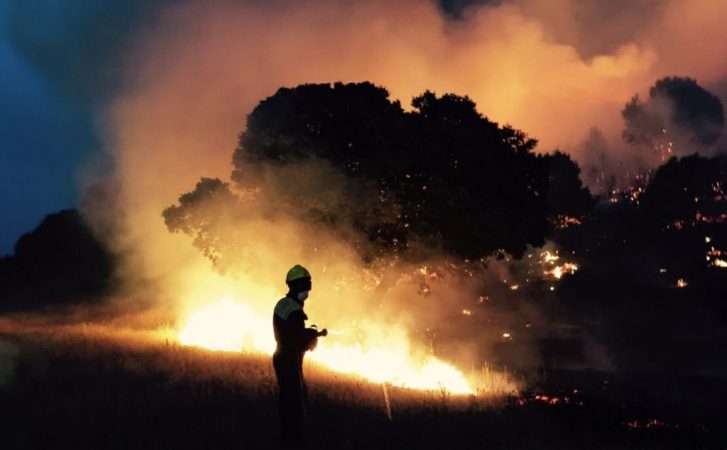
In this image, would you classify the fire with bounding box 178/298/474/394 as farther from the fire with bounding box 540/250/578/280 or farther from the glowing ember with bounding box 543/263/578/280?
the fire with bounding box 540/250/578/280

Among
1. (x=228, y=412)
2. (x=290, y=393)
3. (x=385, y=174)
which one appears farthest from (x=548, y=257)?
(x=290, y=393)

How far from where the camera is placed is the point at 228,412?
9914 millimetres

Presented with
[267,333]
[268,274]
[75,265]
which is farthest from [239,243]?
[75,265]

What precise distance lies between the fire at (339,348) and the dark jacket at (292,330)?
8885 mm

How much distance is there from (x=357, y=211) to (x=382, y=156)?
2.01 meters

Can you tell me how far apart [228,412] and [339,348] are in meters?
11.8

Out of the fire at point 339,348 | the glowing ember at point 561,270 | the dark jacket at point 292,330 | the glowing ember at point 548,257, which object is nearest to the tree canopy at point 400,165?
the fire at point 339,348

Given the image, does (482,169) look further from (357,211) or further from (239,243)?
(239,243)

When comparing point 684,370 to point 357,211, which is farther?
point 684,370

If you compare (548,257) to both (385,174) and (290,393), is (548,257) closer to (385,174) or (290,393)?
(385,174)

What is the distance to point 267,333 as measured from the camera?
23000 millimetres

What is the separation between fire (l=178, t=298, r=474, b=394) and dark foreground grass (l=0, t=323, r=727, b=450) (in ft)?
10.5

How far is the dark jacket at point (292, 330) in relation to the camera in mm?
8000

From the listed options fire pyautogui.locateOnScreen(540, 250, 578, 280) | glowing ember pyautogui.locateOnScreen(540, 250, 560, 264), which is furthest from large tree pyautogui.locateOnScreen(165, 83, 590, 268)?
glowing ember pyautogui.locateOnScreen(540, 250, 560, 264)
